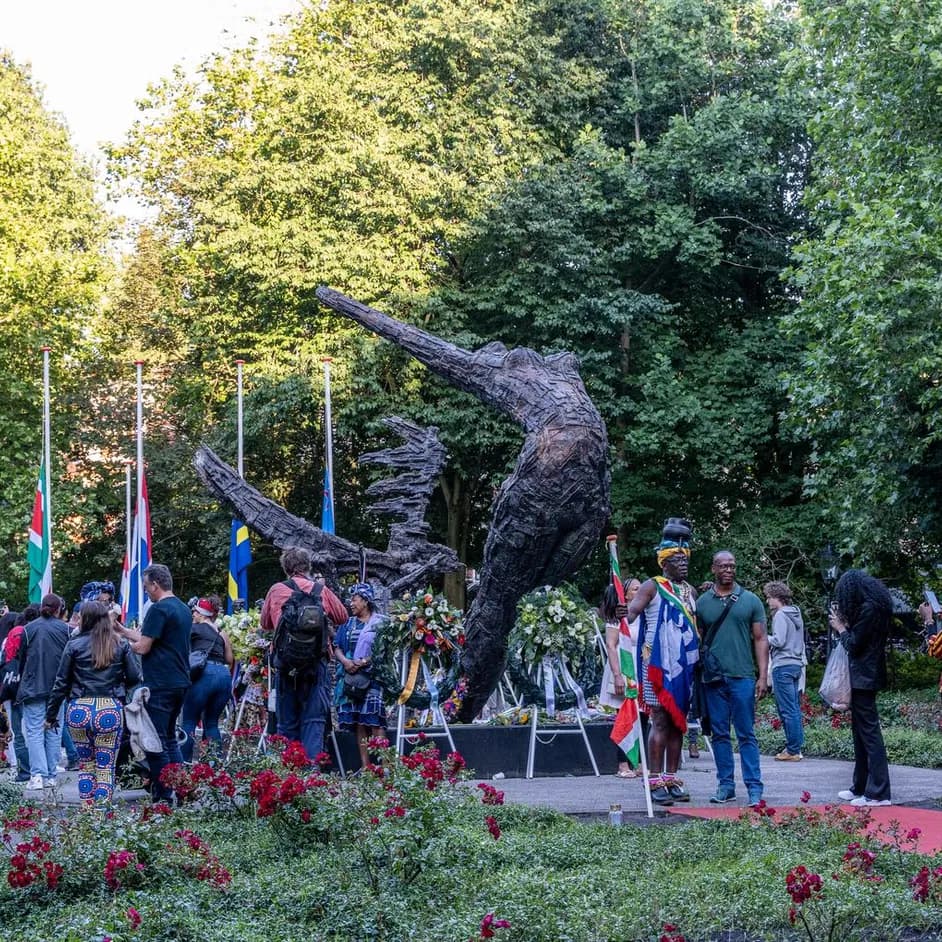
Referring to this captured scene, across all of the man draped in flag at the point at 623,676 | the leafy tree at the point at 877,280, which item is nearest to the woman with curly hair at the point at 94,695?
the man draped in flag at the point at 623,676

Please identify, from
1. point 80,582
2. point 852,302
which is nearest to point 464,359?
point 852,302

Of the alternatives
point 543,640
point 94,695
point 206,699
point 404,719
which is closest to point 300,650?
point 94,695

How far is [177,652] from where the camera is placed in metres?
10.2

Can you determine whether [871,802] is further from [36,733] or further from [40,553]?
[40,553]

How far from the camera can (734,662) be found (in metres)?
9.69

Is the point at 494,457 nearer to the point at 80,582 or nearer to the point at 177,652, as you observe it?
the point at 80,582

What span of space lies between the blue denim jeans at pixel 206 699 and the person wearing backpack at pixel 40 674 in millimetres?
1278

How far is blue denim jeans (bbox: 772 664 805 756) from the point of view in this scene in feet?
46.5

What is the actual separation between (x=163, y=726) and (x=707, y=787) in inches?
181

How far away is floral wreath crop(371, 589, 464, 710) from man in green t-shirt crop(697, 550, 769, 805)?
10.1 ft

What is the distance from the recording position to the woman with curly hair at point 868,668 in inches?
392

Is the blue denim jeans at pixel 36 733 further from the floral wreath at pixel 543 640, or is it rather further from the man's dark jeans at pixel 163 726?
the floral wreath at pixel 543 640

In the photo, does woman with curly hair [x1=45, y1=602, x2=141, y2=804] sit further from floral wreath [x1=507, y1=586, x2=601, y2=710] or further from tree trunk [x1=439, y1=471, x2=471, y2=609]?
tree trunk [x1=439, y1=471, x2=471, y2=609]

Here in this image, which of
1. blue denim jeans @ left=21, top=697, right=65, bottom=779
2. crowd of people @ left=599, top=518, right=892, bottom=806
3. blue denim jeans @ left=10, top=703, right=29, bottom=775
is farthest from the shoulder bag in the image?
blue denim jeans @ left=10, top=703, right=29, bottom=775
